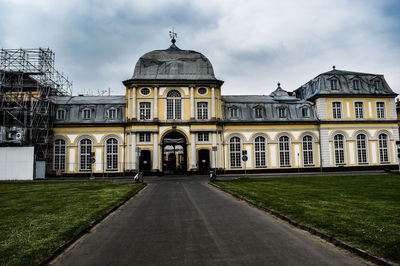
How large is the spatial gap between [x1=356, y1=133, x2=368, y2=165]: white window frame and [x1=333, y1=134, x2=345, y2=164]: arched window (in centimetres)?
203

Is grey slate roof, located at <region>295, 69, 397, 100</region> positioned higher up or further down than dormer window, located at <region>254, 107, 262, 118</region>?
higher up

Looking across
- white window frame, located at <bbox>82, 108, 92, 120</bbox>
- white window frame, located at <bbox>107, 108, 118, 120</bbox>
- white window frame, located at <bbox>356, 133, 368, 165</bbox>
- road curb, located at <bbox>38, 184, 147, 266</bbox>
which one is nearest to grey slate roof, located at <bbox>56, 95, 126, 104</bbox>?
white window frame, located at <bbox>107, 108, 118, 120</bbox>

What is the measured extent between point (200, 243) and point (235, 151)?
31.6 m

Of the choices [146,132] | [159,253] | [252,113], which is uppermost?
[252,113]

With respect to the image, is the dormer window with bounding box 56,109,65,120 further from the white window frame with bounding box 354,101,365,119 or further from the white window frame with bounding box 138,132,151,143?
the white window frame with bounding box 354,101,365,119

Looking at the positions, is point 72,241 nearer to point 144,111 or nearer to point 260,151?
point 144,111

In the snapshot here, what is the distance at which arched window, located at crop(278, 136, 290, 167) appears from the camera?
38.9 metres

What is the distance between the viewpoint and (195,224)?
9.11 metres

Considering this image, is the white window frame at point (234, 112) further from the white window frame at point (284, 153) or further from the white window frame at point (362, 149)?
the white window frame at point (362, 149)

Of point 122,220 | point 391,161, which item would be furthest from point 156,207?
point 391,161

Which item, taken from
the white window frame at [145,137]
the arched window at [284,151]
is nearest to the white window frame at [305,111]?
the arched window at [284,151]

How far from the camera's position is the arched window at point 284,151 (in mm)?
38906

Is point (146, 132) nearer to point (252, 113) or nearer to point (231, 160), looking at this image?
point (231, 160)

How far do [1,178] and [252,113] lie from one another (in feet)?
94.6
